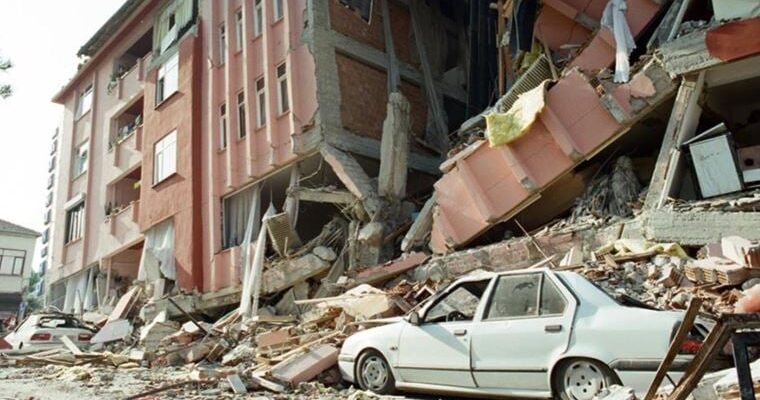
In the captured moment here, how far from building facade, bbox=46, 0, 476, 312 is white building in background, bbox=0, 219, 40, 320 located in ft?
69.0

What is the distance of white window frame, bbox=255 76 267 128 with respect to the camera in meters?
16.3

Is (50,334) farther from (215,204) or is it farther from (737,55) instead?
(737,55)

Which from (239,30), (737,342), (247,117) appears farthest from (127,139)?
(737,342)

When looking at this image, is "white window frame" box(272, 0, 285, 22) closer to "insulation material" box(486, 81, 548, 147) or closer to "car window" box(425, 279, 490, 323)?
"insulation material" box(486, 81, 548, 147)

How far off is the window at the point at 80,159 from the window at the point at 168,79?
7.06m

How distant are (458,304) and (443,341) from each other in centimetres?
62

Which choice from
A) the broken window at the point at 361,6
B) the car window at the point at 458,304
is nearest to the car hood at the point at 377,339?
the car window at the point at 458,304

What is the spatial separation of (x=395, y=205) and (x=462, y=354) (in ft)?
25.9

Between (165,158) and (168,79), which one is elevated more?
(168,79)

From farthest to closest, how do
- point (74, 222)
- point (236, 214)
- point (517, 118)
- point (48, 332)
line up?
1. point (74, 222)
2. point (236, 214)
3. point (48, 332)
4. point (517, 118)

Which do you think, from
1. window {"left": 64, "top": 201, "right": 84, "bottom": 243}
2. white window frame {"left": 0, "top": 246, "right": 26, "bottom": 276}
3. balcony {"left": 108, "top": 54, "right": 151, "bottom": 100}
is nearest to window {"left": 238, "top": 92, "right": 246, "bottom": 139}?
balcony {"left": 108, "top": 54, "right": 151, "bottom": 100}

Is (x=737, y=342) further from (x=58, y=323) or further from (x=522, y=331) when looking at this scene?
(x=58, y=323)

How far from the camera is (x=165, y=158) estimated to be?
1989 cm

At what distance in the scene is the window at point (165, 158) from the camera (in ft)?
63.3
